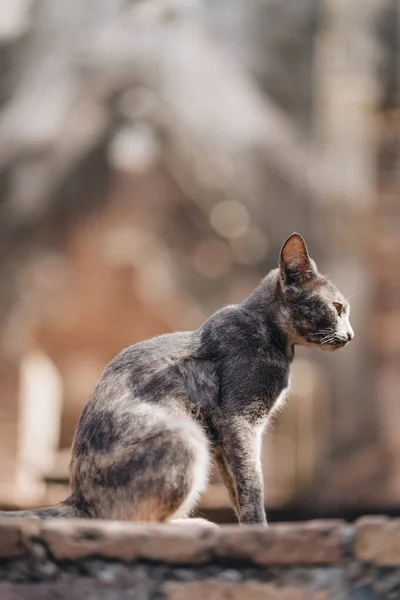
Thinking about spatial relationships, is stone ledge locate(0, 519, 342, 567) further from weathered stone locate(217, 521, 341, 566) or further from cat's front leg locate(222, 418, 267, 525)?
cat's front leg locate(222, 418, 267, 525)

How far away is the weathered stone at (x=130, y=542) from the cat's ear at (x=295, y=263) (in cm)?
102

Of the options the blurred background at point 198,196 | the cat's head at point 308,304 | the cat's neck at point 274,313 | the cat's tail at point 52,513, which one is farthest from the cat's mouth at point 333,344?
the blurred background at point 198,196

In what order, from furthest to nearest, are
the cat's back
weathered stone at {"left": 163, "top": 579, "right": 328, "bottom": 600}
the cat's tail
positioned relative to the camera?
the cat's back < the cat's tail < weathered stone at {"left": 163, "top": 579, "right": 328, "bottom": 600}

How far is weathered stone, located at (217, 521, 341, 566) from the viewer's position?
68.0 inches

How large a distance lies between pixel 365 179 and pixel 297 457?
2.86 m

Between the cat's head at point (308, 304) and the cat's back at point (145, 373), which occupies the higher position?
the cat's head at point (308, 304)

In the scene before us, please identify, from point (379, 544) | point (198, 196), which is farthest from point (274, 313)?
point (198, 196)

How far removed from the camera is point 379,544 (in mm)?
→ 1740

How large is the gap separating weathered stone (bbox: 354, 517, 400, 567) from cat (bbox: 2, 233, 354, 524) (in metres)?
0.57

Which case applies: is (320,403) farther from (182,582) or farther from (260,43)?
(182,582)

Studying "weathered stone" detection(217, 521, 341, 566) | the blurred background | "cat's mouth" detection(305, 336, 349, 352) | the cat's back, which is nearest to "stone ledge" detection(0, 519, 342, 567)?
"weathered stone" detection(217, 521, 341, 566)

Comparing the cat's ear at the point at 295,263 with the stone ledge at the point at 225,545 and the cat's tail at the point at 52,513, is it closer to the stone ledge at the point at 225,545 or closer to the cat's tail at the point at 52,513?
the cat's tail at the point at 52,513

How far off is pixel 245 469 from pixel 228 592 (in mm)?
701

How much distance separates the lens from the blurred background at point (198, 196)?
344 inches
